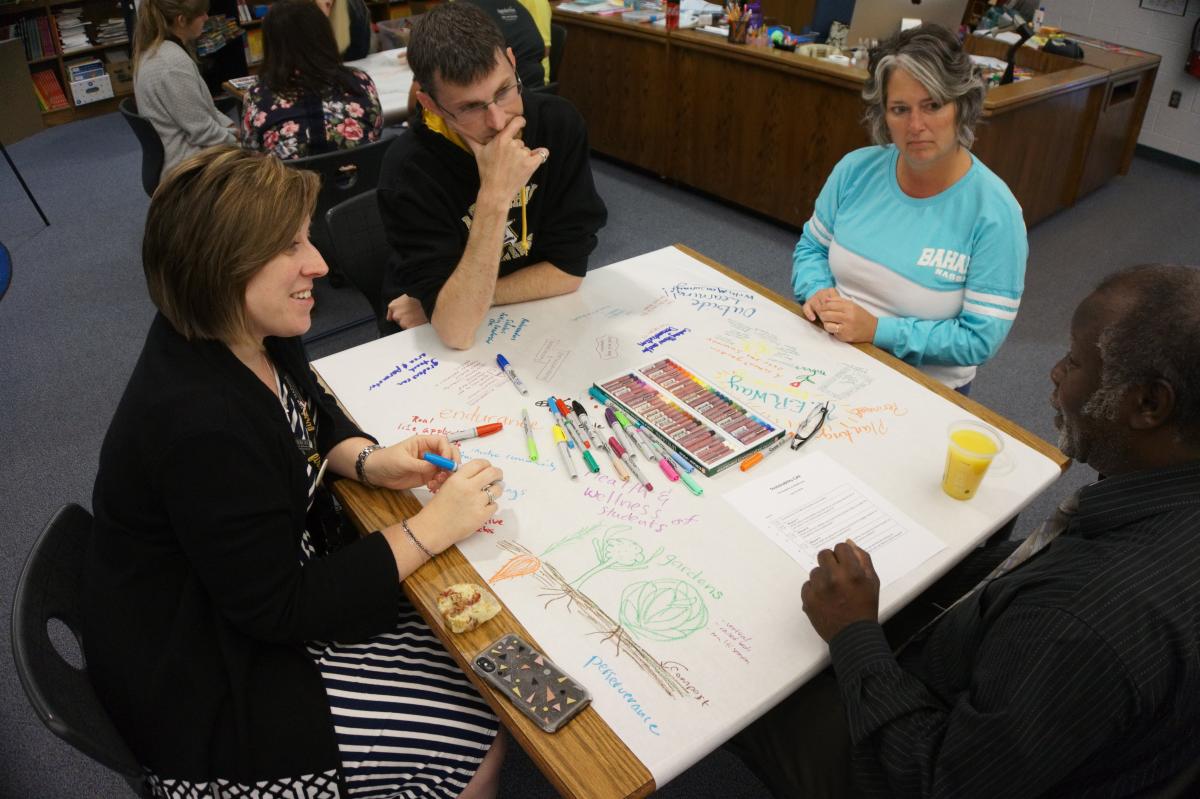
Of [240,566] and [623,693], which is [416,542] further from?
[623,693]

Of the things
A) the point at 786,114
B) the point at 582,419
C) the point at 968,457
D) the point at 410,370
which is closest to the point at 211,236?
the point at 410,370

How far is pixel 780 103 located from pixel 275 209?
3115 mm

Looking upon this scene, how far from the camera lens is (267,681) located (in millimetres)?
1167

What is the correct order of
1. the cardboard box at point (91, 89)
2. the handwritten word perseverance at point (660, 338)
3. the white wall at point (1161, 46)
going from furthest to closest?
1. the cardboard box at point (91, 89)
2. the white wall at point (1161, 46)
3. the handwritten word perseverance at point (660, 338)

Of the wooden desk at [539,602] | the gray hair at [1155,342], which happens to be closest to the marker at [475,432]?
the wooden desk at [539,602]

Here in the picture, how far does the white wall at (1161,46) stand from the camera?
14.8 feet

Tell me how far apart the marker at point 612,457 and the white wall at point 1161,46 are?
4.86 meters

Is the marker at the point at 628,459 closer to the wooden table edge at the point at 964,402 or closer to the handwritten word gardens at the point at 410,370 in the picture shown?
the handwritten word gardens at the point at 410,370

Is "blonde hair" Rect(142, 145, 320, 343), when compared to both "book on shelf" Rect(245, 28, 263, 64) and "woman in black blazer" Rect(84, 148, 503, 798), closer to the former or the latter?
"woman in black blazer" Rect(84, 148, 503, 798)

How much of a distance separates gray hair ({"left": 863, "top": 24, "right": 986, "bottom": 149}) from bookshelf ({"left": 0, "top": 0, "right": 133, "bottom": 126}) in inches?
205

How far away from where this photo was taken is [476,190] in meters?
1.81

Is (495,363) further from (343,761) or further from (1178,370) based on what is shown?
(1178,370)

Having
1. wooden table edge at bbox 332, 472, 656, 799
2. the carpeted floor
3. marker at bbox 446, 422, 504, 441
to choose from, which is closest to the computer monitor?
the carpeted floor

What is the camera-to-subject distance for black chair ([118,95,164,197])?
296 cm
